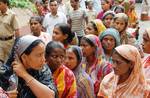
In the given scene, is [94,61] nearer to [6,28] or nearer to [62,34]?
[62,34]

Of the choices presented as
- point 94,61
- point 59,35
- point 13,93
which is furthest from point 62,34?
point 13,93

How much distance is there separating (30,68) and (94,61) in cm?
175

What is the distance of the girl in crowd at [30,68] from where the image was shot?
2908 mm

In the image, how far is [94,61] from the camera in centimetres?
462

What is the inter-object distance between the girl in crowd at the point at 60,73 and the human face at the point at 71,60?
44cm

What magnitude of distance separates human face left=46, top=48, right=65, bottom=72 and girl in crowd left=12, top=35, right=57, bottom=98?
1.81 ft

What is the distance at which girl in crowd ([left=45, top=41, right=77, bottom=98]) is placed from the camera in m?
3.48

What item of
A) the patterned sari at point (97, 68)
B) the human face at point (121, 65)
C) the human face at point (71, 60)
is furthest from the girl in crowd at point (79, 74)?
the human face at point (121, 65)

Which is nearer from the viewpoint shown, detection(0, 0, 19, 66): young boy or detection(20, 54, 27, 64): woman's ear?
detection(20, 54, 27, 64): woman's ear

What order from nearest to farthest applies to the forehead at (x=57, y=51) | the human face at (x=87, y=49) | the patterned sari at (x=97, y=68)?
the forehead at (x=57, y=51) < the patterned sari at (x=97, y=68) < the human face at (x=87, y=49)

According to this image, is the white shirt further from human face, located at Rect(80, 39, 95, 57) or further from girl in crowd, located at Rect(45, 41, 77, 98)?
girl in crowd, located at Rect(45, 41, 77, 98)

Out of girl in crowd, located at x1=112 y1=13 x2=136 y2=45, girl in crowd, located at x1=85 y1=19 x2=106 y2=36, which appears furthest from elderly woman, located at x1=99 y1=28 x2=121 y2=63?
girl in crowd, located at x1=112 y1=13 x2=136 y2=45

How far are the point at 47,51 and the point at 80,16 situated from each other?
4577 mm

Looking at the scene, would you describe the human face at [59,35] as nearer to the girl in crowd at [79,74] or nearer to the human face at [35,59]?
the girl in crowd at [79,74]
